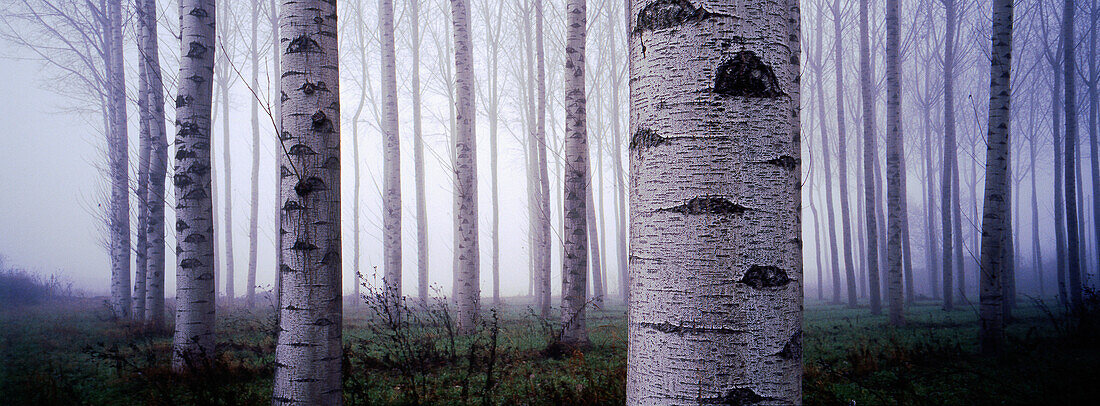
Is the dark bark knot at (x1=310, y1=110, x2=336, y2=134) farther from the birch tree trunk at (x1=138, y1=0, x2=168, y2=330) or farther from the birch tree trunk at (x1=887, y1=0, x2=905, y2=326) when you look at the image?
the birch tree trunk at (x1=887, y1=0, x2=905, y2=326)

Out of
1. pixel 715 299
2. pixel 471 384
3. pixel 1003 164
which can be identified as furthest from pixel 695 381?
pixel 1003 164

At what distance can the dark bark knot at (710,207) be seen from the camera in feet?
3.22

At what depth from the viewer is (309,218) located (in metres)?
3.01

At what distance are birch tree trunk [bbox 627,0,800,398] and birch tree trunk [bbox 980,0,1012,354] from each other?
22.9 feet

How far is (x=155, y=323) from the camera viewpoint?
822 centimetres

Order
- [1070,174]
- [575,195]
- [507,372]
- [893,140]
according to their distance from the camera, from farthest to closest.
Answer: [893,140] → [1070,174] → [575,195] → [507,372]

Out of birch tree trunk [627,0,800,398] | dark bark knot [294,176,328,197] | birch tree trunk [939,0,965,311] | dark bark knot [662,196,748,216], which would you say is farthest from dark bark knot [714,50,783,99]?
birch tree trunk [939,0,965,311]

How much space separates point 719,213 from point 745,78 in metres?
0.29

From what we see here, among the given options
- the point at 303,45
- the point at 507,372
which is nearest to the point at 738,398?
the point at 303,45

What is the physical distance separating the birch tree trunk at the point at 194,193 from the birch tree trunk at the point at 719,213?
5184mm

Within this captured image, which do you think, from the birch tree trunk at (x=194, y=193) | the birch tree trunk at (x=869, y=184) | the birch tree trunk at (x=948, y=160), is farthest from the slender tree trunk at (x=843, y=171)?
the birch tree trunk at (x=194, y=193)

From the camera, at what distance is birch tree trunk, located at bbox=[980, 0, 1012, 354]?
6109mm

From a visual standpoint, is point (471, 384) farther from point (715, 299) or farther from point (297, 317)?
point (715, 299)

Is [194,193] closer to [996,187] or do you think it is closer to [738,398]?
[738,398]
